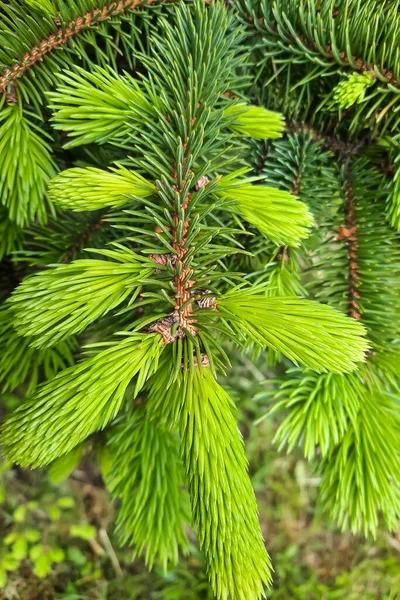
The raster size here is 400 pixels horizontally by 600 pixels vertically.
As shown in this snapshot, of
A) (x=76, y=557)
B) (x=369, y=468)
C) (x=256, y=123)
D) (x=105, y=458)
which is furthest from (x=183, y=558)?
(x=256, y=123)

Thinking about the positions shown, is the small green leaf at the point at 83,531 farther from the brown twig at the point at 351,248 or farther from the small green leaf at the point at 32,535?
the brown twig at the point at 351,248

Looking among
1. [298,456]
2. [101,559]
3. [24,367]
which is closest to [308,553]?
[298,456]

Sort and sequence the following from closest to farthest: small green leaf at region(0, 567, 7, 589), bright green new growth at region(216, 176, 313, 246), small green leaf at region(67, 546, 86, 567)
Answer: bright green new growth at region(216, 176, 313, 246)
small green leaf at region(0, 567, 7, 589)
small green leaf at region(67, 546, 86, 567)

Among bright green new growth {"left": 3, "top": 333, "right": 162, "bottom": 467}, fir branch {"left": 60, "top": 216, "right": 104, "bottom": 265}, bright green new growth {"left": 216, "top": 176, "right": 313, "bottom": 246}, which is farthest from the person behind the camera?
fir branch {"left": 60, "top": 216, "right": 104, "bottom": 265}

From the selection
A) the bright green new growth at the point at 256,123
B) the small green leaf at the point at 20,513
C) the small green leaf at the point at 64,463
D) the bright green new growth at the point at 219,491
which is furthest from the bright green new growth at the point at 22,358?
the small green leaf at the point at 20,513

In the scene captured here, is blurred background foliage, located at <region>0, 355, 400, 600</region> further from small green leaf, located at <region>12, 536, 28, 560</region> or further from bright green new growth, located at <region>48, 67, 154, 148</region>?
bright green new growth, located at <region>48, 67, 154, 148</region>

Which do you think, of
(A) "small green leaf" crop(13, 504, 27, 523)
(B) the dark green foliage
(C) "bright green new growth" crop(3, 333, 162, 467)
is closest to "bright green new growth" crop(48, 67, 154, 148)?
(B) the dark green foliage

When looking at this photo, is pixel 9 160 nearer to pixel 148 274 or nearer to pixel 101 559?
pixel 148 274
